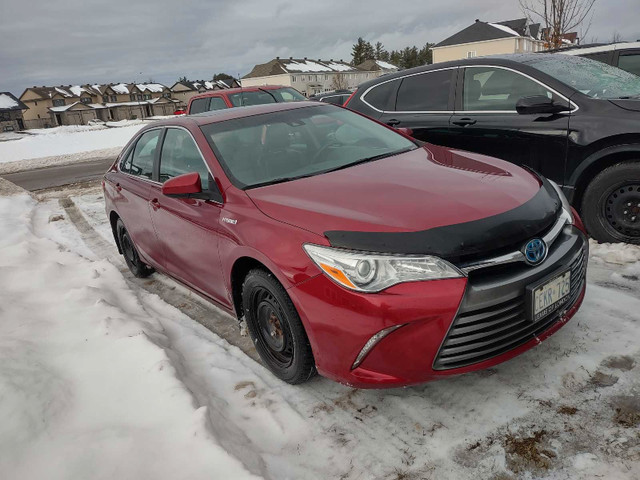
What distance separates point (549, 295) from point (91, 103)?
90505 millimetres

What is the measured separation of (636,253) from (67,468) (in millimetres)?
4296

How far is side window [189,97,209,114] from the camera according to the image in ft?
35.7

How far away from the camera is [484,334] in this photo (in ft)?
7.34

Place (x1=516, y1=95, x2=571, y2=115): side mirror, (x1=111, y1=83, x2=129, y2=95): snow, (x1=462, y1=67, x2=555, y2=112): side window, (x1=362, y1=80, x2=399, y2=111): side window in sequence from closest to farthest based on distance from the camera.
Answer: (x1=516, y1=95, x2=571, y2=115): side mirror < (x1=462, y1=67, x2=555, y2=112): side window < (x1=362, y1=80, x2=399, y2=111): side window < (x1=111, y1=83, x2=129, y2=95): snow

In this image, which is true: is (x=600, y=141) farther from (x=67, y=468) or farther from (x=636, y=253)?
(x=67, y=468)

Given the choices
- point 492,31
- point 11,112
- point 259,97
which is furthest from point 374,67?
point 259,97

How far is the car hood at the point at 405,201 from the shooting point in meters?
2.28

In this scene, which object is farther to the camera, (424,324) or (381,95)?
(381,95)

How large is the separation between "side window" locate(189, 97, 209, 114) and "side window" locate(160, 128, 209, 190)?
24.0 feet

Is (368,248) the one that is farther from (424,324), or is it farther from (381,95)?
(381,95)

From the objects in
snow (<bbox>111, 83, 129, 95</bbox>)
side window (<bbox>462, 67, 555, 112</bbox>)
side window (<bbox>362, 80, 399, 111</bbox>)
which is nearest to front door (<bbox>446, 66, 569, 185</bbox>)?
side window (<bbox>462, 67, 555, 112</bbox>)

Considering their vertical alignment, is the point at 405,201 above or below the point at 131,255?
above

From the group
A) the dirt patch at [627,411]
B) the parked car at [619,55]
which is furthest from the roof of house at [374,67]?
the dirt patch at [627,411]

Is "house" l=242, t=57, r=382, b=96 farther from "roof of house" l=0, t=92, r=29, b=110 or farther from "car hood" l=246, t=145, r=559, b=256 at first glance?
"car hood" l=246, t=145, r=559, b=256
